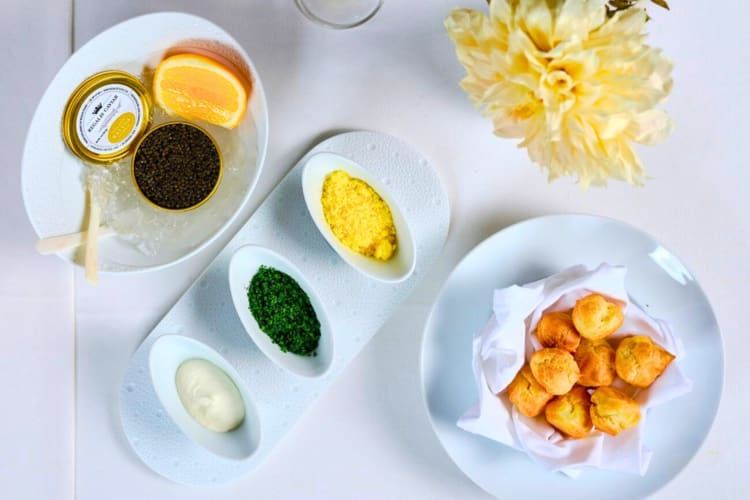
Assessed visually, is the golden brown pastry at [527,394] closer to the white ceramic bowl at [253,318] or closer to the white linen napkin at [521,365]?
the white linen napkin at [521,365]

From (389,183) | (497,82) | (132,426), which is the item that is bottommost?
(132,426)

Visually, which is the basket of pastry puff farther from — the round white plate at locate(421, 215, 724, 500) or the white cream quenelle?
the white cream quenelle

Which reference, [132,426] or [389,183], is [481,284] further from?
[132,426]

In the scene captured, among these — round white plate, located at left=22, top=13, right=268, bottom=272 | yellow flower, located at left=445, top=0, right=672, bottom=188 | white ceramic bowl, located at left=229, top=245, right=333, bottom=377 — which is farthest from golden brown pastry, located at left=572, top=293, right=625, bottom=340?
round white plate, located at left=22, top=13, right=268, bottom=272

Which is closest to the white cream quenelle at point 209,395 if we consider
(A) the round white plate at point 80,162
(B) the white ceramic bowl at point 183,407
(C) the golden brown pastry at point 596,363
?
(B) the white ceramic bowl at point 183,407

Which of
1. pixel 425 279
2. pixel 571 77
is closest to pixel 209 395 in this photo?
pixel 425 279

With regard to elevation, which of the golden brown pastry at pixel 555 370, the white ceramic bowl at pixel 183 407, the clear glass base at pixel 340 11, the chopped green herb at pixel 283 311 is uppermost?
the clear glass base at pixel 340 11

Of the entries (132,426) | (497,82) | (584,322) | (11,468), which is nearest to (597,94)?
(497,82)
